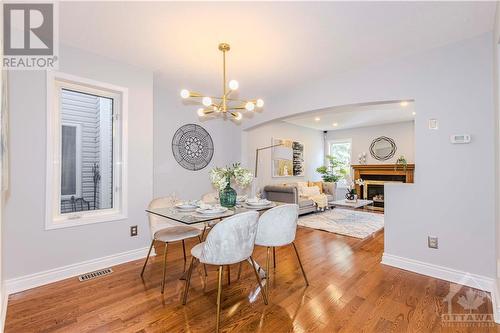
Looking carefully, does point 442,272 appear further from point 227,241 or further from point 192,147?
point 192,147

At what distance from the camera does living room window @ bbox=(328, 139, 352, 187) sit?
8.09 metres

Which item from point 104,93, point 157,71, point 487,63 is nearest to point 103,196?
point 104,93

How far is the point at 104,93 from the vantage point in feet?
10.0

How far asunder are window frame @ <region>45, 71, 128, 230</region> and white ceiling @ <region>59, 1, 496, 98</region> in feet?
1.36

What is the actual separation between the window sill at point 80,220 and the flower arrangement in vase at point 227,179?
1448 mm

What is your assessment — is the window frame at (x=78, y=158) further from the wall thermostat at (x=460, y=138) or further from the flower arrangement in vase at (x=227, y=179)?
the wall thermostat at (x=460, y=138)

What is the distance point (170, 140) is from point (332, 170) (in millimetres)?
5921

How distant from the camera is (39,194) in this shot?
2.48 meters

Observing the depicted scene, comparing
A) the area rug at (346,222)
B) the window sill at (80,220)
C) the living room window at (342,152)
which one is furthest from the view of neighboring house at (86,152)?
the living room window at (342,152)

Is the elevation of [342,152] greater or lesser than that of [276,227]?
greater

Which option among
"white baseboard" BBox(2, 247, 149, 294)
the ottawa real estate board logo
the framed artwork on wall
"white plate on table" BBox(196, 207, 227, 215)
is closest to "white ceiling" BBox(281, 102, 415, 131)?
the framed artwork on wall

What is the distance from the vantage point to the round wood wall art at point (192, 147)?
4398mm

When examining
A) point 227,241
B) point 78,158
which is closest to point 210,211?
point 227,241

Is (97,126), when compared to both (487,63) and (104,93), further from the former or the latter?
(487,63)
